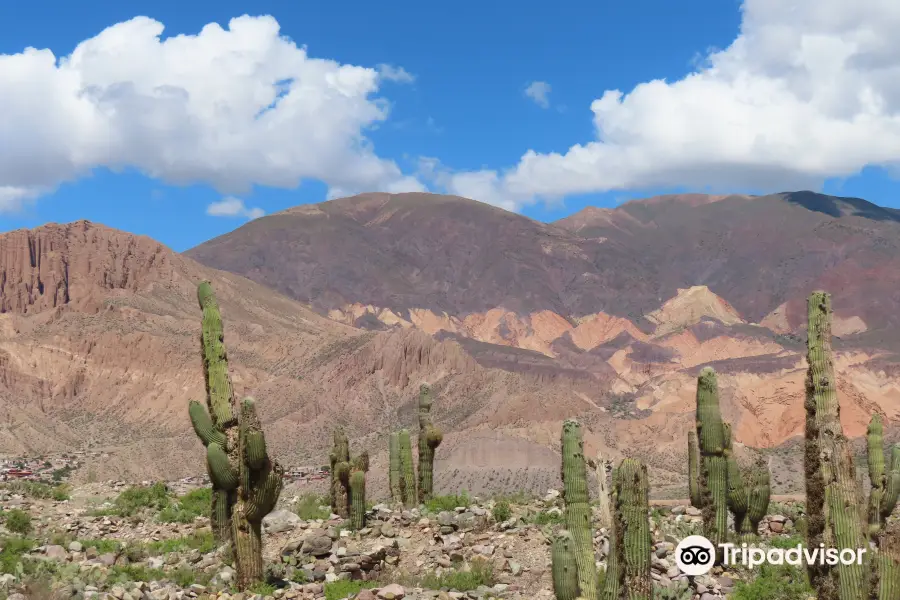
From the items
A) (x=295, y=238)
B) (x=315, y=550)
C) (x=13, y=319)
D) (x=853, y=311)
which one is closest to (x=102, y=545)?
(x=315, y=550)

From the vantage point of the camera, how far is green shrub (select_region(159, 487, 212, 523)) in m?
20.8

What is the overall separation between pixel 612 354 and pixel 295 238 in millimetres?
71823

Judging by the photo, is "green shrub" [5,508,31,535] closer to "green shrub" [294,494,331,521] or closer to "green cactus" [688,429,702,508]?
"green shrub" [294,494,331,521]

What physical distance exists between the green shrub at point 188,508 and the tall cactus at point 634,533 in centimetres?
1296

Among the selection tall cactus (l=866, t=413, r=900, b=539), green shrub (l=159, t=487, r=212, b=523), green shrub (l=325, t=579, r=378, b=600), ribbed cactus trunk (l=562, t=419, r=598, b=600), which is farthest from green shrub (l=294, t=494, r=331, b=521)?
tall cactus (l=866, t=413, r=900, b=539)

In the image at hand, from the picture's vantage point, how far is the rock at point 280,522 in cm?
1803

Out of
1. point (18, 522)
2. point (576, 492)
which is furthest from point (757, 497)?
point (18, 522)

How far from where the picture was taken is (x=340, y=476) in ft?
63.6

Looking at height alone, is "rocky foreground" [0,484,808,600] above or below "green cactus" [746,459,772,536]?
below

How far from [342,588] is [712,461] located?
21.2 ft

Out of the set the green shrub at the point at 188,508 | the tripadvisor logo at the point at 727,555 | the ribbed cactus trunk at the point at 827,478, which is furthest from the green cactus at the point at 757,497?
the green shrub at the point at 188,508

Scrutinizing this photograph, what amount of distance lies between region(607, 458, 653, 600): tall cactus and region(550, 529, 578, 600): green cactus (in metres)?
0.58

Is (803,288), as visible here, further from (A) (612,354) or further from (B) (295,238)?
(B) (295,238)

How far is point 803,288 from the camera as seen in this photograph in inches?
5020
